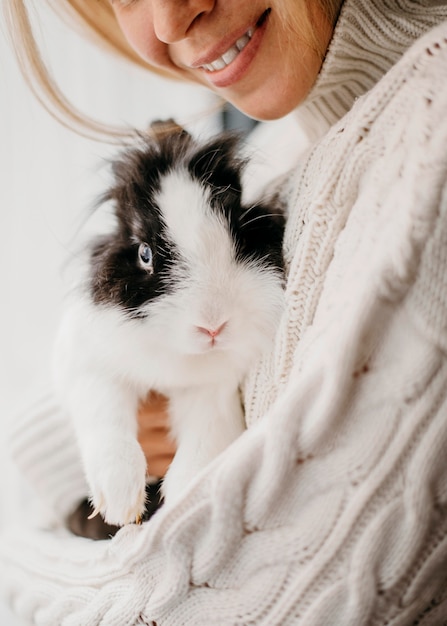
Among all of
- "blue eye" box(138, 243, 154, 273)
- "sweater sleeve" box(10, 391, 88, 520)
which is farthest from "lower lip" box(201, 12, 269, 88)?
"sweater sleeve" box(10, 391, 88, 520)

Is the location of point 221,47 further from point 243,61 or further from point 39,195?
point 39,195

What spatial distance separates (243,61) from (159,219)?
0.26 m

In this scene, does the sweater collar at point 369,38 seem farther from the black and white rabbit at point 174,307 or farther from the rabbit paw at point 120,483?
the rabbit paw at point 120,483

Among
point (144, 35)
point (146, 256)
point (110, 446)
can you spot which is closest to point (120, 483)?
point (110, 446)

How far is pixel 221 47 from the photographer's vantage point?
0.91m

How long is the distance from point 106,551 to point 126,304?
35 cm

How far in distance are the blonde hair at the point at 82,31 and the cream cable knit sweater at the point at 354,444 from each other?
66 centimetres

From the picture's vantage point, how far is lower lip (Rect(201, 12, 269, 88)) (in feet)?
2.90

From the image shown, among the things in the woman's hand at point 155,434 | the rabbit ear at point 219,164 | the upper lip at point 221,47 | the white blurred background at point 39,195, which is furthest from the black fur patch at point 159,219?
the white blurred background at point 39,195

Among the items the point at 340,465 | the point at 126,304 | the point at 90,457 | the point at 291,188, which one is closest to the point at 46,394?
the point at 90,457

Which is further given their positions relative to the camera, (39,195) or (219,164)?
(39,195)

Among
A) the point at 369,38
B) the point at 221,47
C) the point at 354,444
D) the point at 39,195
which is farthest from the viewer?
the point at 39,195

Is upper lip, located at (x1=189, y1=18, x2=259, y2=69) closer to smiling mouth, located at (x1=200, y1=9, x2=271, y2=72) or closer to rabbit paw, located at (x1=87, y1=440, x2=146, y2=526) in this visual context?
smiling mouth, located at (x1=200, y1=9, x2=271, y2=72)

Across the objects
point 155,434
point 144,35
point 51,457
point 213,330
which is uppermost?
point 144,35
